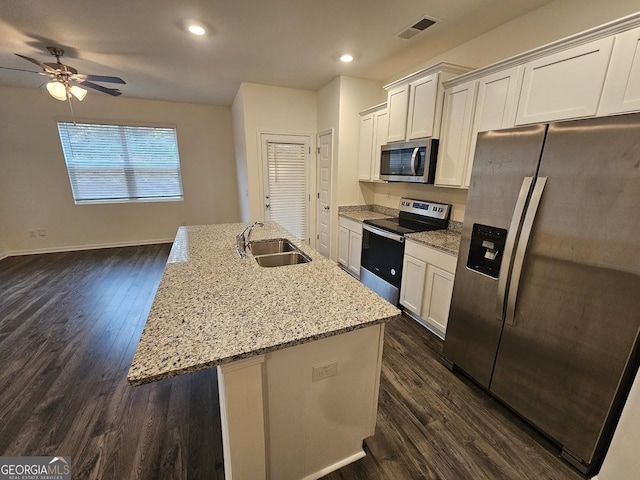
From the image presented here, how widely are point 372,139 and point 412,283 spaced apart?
2.00 m

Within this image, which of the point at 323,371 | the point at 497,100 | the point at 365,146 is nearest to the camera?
the point at 323,371

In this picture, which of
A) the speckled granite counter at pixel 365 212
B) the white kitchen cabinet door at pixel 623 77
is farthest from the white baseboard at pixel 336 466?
the speckled granite counter at pixel 365 212

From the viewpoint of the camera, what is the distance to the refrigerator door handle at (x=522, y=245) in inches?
55.1

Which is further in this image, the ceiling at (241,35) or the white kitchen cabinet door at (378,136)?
the white kitchen cabinet door at (378,136)

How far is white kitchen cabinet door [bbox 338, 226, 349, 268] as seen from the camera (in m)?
3.83

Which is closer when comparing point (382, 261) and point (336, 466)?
point (336, 466)

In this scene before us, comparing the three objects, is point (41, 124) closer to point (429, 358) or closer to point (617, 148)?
point (429, 358)

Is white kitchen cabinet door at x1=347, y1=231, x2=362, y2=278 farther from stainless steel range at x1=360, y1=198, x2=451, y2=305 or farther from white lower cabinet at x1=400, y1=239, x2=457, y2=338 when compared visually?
white lower cabinet at x1=400, y1=239, x2=457, y2=338

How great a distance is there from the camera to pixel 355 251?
11.9 ft

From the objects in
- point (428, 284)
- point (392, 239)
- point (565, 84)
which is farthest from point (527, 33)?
point (428, 284)

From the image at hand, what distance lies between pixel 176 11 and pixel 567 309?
11.0 feet

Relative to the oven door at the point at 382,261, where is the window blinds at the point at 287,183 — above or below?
above

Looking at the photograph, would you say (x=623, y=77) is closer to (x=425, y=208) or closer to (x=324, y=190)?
(x=425, y=208)

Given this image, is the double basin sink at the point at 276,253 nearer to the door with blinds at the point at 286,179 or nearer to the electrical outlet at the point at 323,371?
the electrical outlet at the point at 323,371
